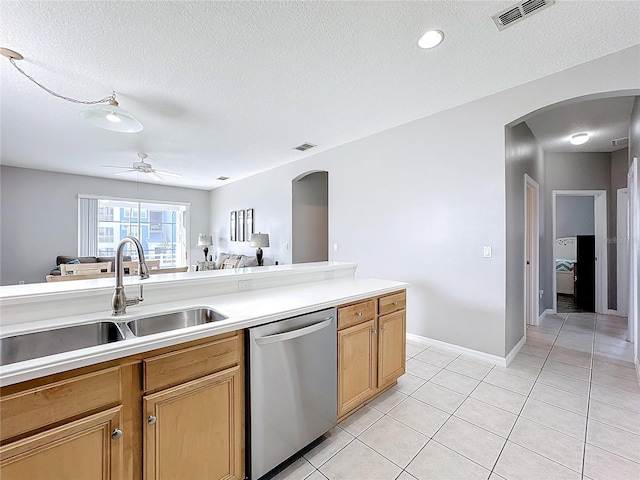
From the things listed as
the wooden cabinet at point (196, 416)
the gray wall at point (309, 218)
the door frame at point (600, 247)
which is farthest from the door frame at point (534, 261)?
the wooden cabinet at point (196, 416)

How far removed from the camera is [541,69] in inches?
93.7

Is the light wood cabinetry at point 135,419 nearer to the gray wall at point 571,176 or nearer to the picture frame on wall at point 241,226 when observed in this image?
the gray wall at point 571,176

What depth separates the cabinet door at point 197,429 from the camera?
1098 mm

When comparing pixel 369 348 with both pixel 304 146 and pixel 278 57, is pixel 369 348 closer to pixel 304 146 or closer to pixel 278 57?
pixel 278 57

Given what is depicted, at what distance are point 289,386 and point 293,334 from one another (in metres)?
0.29

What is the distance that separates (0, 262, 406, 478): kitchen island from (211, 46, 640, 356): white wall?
195 cm

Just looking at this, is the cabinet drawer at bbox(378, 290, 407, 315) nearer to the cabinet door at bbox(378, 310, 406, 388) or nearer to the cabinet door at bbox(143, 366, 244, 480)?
the cabinet door at bbox(378, 310, 406, 388)

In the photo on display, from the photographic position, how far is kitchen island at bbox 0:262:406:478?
875mm

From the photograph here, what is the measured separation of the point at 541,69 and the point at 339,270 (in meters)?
2.44

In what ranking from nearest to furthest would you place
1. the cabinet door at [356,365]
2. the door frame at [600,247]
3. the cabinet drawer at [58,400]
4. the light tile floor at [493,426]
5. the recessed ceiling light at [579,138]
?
the cabinet drawer at [58,400]
the light tile floor at [493,426]
the cabinet door at [356,365]
the recessed ceiling light at [579,138]
the door frame at [600,247]

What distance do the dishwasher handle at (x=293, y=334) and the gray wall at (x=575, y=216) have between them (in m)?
7.20

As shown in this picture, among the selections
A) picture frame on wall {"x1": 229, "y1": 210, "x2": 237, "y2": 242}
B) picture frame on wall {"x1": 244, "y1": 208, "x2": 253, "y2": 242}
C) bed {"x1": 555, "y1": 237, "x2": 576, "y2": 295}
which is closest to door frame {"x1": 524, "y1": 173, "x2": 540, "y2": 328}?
bed {"x1": 555, "y1": 237, "x2": 576, "y2": 295}

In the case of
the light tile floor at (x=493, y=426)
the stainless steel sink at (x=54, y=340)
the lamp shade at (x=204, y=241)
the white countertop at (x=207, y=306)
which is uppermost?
the lamp shade at (x=204, y=241)

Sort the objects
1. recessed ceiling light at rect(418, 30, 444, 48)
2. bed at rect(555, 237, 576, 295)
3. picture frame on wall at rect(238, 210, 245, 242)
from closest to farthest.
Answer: recessed ceiling light at rect(418, 30, 444, 48)
bed at rect(555, 237, 576, 295)
picture frame on wall at rect(238, 210, 245, 242)
